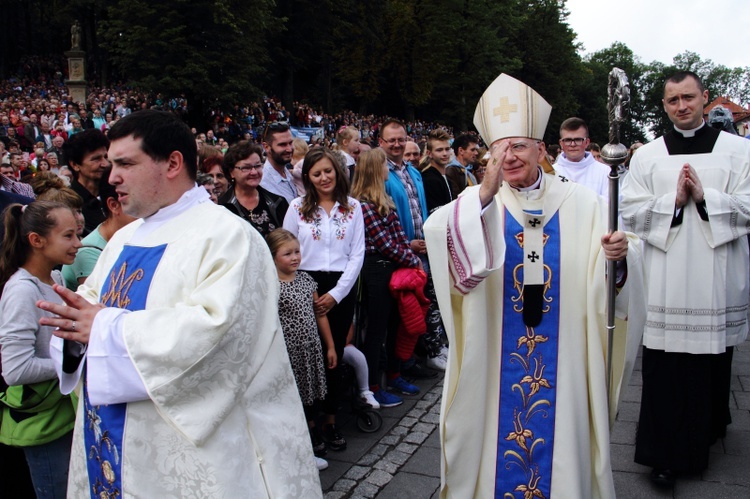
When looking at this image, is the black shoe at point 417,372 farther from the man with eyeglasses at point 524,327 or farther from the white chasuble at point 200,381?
the white chasuble at point 200,381

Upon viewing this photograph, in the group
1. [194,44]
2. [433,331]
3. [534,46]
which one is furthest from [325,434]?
[534,46]

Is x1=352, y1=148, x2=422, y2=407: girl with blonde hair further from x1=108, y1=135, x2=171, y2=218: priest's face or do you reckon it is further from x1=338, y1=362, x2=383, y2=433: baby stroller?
x1=108, y1=135, x2=171, y2=218: priest's face

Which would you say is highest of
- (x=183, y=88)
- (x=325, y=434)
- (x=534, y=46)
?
(x=534, y=46)

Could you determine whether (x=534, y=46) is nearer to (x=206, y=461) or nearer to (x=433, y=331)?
(x=433, y=331)

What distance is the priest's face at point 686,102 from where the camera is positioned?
3.94 m

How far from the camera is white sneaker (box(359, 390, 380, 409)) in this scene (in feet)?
16.1

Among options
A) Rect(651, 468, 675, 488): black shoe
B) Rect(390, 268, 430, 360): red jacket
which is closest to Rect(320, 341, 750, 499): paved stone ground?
Rect(651, 468, 675, 488): black shoe

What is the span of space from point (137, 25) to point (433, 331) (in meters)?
24.9

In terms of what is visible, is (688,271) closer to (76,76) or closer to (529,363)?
(529,363)

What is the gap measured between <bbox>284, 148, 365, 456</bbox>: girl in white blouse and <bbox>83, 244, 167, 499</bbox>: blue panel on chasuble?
231 cm

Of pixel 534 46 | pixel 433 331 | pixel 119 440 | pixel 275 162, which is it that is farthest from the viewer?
pixel 534 46

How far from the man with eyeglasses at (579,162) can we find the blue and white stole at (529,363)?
3331 millimetres

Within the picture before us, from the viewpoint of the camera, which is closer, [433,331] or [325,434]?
[325,434]

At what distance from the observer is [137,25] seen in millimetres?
26656
